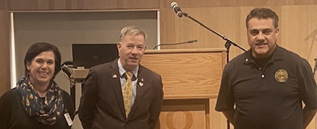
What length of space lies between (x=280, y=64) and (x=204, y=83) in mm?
629

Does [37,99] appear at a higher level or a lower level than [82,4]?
lower

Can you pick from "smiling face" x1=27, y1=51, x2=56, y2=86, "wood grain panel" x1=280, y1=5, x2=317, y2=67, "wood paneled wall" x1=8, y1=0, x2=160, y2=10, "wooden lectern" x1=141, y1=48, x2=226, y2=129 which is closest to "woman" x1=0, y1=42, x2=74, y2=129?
"smiling face" x1=27, y1=51, x2=56, y2=86

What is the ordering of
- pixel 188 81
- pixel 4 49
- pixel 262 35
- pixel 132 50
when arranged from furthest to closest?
pixel 4 49 < pixel 188 81 < pixel 132 50 < pixel 262 35

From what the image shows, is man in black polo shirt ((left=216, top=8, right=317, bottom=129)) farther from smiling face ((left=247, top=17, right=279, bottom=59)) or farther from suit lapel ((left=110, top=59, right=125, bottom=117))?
suit lapel ((left=110, top=59, right=125, bottom=117))

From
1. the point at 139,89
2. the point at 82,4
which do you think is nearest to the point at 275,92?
the point at 139,89

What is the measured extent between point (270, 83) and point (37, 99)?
4.59 ft

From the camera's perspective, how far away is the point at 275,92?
2561 mm

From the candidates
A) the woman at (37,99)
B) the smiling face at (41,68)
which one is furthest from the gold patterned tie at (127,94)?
the smiling face at (41,68)

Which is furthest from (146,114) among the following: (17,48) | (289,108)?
(17,48)

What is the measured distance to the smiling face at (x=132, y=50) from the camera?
9.44 ft

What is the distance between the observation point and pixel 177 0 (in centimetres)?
548

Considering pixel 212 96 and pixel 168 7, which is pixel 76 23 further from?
pixel 212 96

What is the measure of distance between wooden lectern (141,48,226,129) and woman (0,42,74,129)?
0.64 m

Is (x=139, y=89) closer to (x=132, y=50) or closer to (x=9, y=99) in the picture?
(x=132, y=50)
